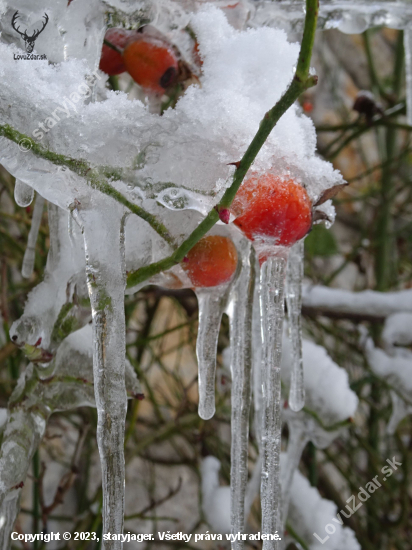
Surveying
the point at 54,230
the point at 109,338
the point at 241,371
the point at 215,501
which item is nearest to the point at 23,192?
the point at 54,230

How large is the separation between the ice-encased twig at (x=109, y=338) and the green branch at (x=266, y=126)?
49mm

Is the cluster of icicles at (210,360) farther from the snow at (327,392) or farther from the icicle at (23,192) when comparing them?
the snow at (327,392)

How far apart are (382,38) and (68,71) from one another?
3640mm

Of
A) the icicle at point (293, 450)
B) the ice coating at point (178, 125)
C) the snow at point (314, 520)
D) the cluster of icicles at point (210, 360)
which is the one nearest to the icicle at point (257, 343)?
the cluster of icicles at point (210, 360)

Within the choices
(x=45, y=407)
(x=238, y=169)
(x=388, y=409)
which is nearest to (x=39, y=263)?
(x=45, y=407)

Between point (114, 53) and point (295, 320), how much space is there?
0.39 m

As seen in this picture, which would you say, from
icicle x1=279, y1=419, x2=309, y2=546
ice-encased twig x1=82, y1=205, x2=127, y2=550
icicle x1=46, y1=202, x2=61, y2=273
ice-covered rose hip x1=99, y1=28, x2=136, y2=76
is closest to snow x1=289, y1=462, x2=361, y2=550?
icicle x1=279, y1=419, x2=309, y2=546

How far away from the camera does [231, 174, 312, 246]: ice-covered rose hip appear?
1.38 ft

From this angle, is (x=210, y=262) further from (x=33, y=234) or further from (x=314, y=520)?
(x=314, y=520)

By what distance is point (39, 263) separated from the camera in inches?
37.3

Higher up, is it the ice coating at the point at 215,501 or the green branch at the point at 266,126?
the green branch at the point at 266,126

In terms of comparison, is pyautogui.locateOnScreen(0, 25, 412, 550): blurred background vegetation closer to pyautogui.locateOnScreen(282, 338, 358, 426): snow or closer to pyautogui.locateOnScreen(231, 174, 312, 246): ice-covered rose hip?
pyautogui.locateOnScreen(282, 338, 358, 426): snow

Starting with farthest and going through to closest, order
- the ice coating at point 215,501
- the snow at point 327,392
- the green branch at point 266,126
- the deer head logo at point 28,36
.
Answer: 1. the ice coating at point 215,501
2. the snow at point 327,392
3. the deer head logo at point 28,36
4. the green branch at point 266,126

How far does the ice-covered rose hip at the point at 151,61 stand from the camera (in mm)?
559
